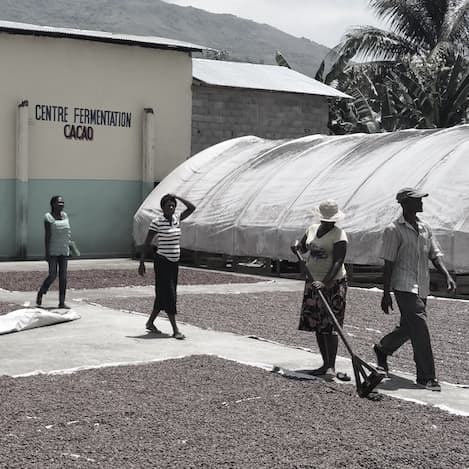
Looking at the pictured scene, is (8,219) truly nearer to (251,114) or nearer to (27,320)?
(251,114)

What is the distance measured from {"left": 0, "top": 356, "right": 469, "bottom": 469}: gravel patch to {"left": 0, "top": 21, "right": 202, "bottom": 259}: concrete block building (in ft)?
51.9

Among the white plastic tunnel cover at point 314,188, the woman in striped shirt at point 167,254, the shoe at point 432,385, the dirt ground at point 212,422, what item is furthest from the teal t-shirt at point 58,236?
the shoe at point 432,385

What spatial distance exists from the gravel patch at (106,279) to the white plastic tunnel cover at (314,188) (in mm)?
1252

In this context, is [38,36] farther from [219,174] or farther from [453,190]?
[453,190]

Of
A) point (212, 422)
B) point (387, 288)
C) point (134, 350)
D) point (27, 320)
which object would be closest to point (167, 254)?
point (134, 350)

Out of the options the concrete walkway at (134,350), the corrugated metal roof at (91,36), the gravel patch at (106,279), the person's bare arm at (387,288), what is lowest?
the gravel patch at (106,279)

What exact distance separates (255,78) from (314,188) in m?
9.31

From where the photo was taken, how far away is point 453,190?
58.6ft

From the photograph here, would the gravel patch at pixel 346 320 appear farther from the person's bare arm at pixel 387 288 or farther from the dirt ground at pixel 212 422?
the person's bare arm at pixel 387 288

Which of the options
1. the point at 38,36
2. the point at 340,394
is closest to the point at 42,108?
the point at 38,36

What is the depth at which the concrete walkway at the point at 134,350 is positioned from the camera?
887 centimetres

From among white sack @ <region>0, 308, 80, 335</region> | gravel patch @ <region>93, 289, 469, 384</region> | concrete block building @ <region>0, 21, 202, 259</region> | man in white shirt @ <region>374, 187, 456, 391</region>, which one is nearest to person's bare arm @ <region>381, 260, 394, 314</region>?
man in white shirt @ <region>374, 187, 456, 391</region>

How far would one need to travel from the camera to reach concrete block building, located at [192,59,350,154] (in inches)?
1083

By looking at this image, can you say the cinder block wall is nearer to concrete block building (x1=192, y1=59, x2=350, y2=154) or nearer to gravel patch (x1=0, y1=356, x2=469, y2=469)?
concrete block building (x1=192, y1=59, x2=350, y2=154)
